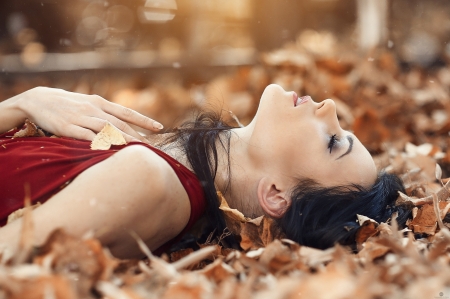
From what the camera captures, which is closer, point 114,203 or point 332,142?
point 114,203

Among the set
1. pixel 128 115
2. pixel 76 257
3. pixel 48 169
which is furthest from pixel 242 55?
pixel 76 257

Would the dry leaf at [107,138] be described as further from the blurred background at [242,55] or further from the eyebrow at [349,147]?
the blurred background at [242,55]

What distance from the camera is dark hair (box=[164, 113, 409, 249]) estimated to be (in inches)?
77.0

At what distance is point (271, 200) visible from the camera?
2109 mm

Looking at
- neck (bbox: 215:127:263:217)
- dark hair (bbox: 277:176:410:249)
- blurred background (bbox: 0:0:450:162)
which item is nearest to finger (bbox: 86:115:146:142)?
neck (bbox: 215:127:263:217)

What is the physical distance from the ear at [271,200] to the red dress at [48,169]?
226 mm

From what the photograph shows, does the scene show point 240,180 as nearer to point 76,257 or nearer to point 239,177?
point 239,177

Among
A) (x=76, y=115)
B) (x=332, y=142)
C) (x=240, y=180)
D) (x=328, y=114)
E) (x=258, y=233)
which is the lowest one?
(x=258, y=233)

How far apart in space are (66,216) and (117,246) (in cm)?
22

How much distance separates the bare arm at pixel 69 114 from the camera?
2.10 metres

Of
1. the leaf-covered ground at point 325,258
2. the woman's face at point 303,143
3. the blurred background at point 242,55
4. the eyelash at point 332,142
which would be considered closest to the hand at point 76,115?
the woman's face at point 303,143

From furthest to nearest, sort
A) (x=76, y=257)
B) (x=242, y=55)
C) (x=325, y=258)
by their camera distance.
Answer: (x=242, y=55)
(x=325, y=258)
(x=76, y=257)

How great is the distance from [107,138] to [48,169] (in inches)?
10.1

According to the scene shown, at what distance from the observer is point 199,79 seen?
19.2 ft
